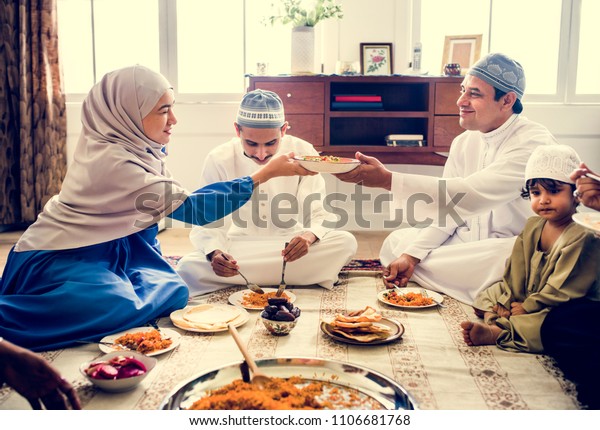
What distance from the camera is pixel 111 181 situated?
2432 millimetres

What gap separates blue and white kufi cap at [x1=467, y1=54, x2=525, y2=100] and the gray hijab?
149cm

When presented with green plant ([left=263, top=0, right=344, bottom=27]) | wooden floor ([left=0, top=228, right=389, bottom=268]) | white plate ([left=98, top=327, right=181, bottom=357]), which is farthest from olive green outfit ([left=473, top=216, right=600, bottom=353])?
green plant ([left=263, top=0, right=344, bottom=27])

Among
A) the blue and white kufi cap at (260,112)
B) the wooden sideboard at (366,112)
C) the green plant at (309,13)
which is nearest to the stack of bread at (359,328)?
Result: the blue and white kufi cap at (260,112)

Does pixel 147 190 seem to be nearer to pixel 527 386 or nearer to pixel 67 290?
pixel 67 290

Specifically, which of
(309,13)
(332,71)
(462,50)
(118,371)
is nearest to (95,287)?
Answer: (118,371)

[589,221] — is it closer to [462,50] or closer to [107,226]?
[107,226]

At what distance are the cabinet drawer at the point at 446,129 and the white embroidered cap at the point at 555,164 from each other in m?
2.28

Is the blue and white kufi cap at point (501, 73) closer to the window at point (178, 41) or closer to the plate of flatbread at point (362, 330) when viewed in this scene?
the plate of flatbread at point (362, 330)

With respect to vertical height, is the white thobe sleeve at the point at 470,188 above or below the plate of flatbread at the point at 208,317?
above

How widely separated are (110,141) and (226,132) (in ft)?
9.12

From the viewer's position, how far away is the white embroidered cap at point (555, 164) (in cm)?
223

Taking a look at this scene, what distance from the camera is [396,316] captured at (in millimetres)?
2605

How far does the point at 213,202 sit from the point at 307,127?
2053 mm
